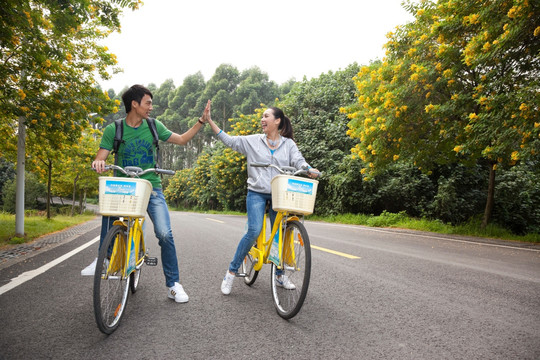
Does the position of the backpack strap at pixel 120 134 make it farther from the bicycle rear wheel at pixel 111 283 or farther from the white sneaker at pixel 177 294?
the white sneaker at pixel 177 294

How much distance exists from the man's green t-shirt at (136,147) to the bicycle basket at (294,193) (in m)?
1.30

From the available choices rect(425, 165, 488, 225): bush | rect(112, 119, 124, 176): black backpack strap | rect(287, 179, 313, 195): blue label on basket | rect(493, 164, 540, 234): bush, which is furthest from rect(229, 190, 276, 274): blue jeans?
rect(493, 164, 540, 234): bush

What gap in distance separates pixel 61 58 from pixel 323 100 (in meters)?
19.4

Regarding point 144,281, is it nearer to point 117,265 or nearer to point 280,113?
point 117,265

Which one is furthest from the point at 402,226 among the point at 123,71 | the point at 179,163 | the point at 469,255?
the point at 179,163

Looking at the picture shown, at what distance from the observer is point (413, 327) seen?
2.98 metres

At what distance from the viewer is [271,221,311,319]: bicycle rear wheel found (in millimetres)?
3096

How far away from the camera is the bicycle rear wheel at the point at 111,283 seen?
8.64 feet

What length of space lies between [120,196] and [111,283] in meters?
0.69

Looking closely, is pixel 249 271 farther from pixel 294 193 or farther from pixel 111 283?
pixel 111 283

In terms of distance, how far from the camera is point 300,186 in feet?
10.4

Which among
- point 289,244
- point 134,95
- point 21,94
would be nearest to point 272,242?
point 289,244

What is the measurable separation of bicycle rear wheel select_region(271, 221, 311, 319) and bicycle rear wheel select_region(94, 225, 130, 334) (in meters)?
1.36

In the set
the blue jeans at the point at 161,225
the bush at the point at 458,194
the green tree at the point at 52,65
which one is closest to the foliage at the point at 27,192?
the green tree at the point at 52,65
